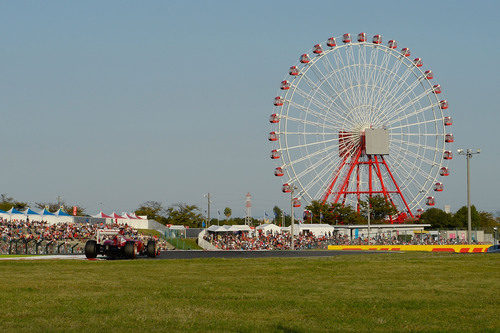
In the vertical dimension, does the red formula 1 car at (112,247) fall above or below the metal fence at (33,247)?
above

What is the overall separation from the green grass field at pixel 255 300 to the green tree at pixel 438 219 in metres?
102

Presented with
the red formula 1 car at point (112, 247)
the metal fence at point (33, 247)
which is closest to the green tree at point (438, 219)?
the metal fence at point (33, 247)

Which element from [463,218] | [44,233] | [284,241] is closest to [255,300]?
[44,233]

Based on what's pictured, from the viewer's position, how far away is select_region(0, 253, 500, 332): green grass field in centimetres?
1253

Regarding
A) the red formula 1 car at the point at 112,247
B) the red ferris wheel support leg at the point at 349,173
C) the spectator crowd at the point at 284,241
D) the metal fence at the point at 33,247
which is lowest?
the spectator crowd at the point at 284,241

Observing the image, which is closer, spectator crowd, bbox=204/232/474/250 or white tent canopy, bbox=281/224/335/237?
spectator crowd, bbox=204/232/474/250

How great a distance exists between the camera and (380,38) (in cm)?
9231

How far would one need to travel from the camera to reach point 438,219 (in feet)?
416

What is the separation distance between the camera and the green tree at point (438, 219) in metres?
125

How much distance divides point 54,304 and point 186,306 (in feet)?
10.5

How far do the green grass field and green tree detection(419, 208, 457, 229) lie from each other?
102 meters

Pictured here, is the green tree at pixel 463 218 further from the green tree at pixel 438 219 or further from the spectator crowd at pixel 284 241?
the spectator crowd at pixel 284 241

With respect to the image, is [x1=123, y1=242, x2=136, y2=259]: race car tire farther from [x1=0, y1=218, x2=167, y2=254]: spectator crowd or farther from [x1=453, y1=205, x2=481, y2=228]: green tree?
[x1=453, y1=205, x2=481, y2=228]: green tree

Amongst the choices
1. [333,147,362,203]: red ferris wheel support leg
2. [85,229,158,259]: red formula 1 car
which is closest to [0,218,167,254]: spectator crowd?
[85,229,158,259]: red formula 1 car
